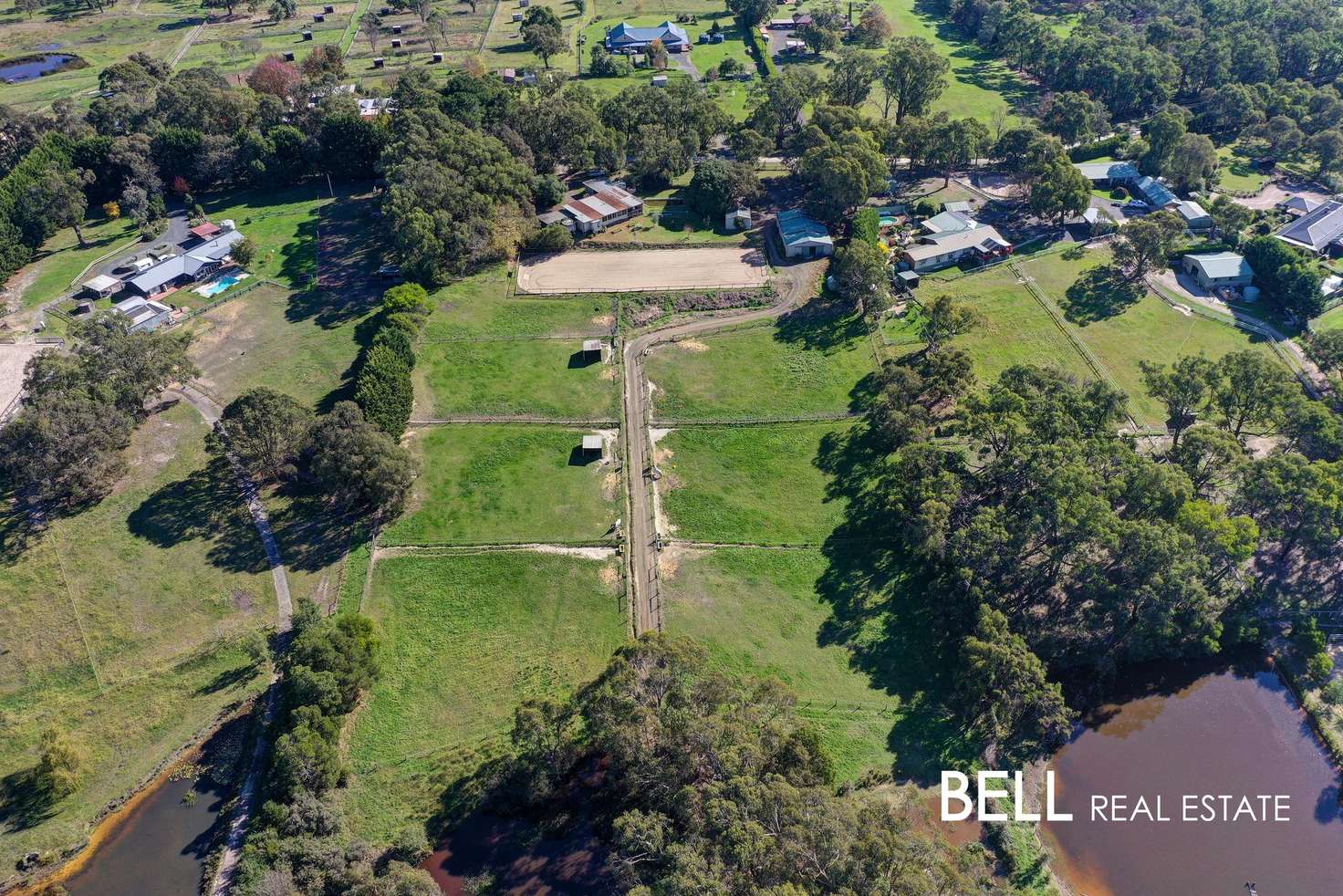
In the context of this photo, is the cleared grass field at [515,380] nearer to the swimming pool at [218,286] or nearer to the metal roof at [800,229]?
the swimming pool at [218,286]

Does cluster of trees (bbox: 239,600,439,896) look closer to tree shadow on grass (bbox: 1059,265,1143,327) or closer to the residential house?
tree shadow on grass (bbox: 1059,265,1143,327)

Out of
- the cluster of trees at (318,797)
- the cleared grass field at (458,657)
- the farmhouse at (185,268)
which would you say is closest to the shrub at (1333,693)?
the cleared grass field at (458,657)

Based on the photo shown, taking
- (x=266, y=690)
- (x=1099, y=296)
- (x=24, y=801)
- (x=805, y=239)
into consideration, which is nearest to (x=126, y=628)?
Result: (x=24, y=801)

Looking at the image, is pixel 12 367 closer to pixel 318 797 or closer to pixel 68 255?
pixel 68 255

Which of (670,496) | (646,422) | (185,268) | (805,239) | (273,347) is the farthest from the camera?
(805,239)

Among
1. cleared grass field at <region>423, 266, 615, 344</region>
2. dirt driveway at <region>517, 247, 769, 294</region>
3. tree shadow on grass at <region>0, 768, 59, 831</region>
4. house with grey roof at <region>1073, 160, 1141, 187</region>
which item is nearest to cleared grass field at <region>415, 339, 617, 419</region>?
cleared grass field at <region>423, 266, 615, 344</region>

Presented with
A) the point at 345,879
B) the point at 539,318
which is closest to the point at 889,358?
the point at 539,318
